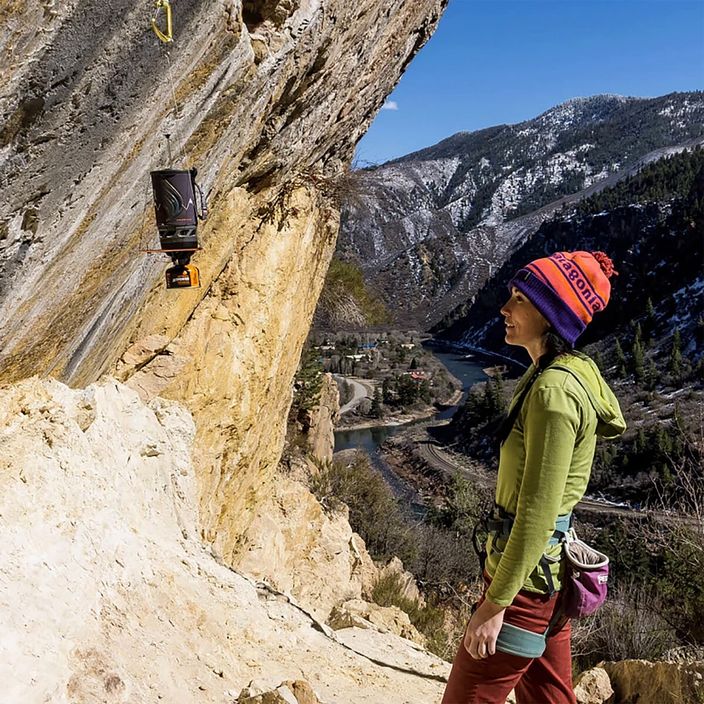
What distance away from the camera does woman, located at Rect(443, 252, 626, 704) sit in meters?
1.79

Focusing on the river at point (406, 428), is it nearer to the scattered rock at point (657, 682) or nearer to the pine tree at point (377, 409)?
the pine tree at point (377, 409)

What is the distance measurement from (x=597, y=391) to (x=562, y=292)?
354mm

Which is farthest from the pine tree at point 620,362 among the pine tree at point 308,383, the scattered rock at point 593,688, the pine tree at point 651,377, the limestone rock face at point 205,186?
the scattered rock at point 593,688

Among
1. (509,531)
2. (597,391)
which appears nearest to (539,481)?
(509,531)

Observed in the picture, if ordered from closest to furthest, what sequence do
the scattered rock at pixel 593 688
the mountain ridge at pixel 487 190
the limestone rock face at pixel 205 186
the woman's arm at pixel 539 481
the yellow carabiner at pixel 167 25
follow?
the woman's arm at pixel 539 481
the limestone rock face at pixel 205 186
the yellow carabiner at pixel 167 25
the scattered rock at pixel 593 688
the mountain ridge at pixel 487 190

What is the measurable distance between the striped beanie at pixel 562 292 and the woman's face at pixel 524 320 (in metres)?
0.03

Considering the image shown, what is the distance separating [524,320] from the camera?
205 centimetres

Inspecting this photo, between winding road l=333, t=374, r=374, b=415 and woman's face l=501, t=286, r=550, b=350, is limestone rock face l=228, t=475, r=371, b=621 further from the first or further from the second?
winding road l=333, t=374, r=374, b=415

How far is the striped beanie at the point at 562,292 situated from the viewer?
1955 millimetres

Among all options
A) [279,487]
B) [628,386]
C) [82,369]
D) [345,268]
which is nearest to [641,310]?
[628,386]

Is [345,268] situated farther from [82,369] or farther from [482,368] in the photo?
[482,368]

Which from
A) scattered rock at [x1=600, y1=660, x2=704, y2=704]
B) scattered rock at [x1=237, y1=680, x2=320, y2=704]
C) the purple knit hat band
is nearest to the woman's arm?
the purple knit hat band

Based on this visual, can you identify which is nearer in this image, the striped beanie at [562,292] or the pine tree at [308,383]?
the striped beanie at [562,292]

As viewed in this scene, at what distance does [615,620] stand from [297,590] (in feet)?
15.1
